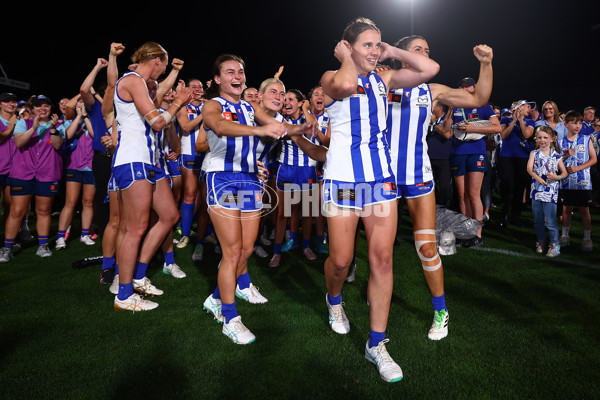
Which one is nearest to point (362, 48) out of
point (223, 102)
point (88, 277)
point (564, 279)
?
point (223, 102)

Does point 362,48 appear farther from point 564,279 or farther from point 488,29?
point 488,29

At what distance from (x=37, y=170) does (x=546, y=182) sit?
748 centimetres

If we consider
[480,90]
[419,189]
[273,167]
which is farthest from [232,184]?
[273,167]

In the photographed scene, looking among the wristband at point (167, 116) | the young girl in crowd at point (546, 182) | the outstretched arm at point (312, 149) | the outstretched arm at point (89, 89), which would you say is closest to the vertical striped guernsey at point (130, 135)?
the wristband at point (167, 116)

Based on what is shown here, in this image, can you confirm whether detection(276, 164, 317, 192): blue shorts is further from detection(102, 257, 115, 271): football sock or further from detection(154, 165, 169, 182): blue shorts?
detection(102, 257, 115, 271): football sock

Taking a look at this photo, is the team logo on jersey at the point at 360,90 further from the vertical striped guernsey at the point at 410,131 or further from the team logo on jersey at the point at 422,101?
the team logo on jersey at the point at 422,101

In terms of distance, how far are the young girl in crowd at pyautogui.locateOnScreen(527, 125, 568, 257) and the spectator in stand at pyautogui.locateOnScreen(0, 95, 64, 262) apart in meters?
7.08

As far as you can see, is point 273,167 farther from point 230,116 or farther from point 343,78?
point 343,78

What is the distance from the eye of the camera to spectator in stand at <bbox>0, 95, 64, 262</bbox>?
17.5 feet

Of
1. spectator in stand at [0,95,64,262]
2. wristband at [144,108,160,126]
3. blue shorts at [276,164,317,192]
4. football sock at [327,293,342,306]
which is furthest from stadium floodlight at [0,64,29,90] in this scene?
football sock at [327,293,342,306]

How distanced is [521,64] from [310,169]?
19.3 meters

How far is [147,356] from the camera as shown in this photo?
2590 mm

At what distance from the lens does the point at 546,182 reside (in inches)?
210

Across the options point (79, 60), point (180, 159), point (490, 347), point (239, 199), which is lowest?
point (490, 347)
